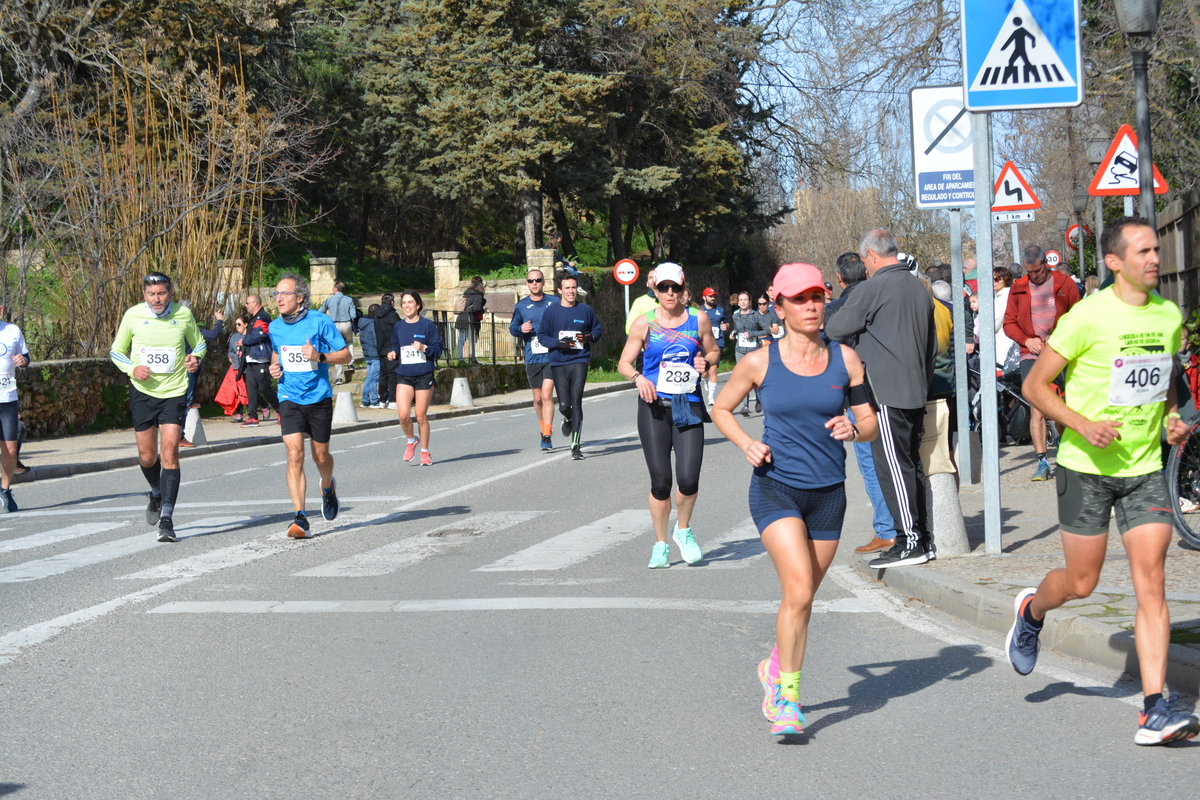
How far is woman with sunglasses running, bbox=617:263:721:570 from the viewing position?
28.9ft

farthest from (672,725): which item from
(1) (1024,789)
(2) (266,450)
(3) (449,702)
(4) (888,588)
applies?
(2) (266,450)

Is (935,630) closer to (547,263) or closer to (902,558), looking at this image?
(902,558)

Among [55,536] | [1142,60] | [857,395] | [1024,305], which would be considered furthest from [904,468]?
[55,536]

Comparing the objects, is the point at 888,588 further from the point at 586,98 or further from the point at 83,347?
the point at 586,98

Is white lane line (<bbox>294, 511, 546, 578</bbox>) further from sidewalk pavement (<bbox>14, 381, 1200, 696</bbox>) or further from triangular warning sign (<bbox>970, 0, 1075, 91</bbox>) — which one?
triangular warning sign (<bbox>970, 0, 1075, 91</bbox>)

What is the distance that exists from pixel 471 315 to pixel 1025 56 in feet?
81.9

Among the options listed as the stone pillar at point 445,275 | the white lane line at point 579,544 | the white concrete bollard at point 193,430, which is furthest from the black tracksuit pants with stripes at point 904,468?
the stone pillar at point 445,275

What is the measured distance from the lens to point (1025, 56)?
8.05m

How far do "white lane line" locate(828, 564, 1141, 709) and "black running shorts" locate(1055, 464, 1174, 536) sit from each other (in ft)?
2.74

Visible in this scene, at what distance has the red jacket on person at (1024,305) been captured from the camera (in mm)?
12086

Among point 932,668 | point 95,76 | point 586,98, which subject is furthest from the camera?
point 586,98

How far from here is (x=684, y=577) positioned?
859 cm

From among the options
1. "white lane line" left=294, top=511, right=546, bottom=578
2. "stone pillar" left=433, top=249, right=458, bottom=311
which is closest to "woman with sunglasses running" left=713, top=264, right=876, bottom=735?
"white lane line" left=294, top=511, right=546, bottom=578

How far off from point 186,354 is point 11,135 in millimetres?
17296
